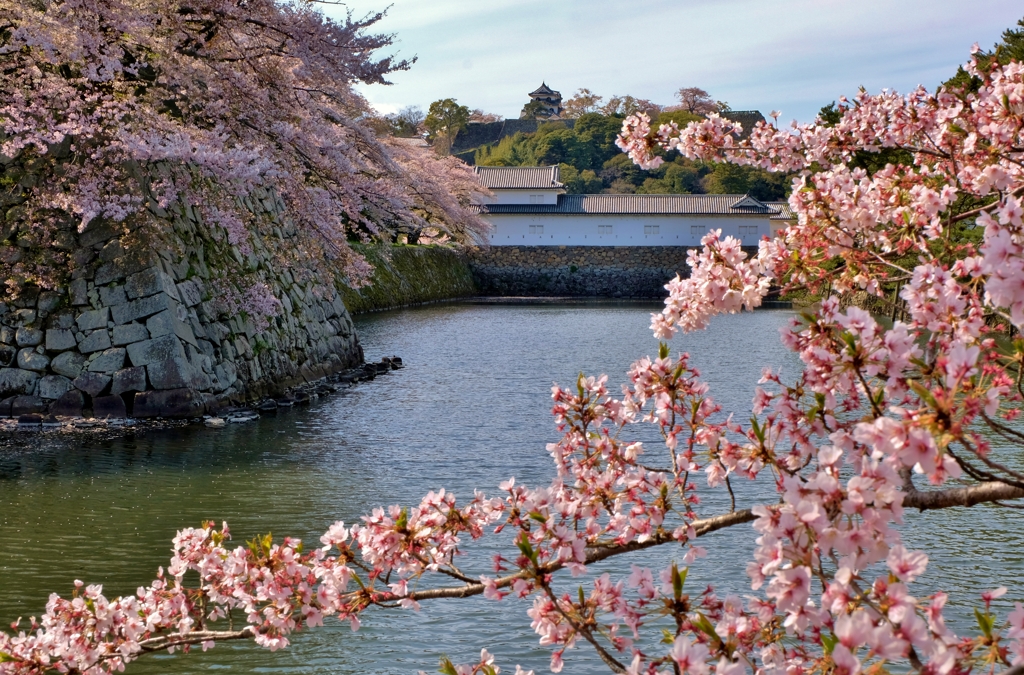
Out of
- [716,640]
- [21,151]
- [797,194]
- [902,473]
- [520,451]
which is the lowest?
[520,451]

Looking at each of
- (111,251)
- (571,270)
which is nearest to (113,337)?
(111,251)

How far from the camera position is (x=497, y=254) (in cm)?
5184

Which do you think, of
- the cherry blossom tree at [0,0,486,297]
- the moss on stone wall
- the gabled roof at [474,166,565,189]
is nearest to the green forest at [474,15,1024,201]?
the gabled roof at [474,166,565,189]

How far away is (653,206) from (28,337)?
43.4 meters

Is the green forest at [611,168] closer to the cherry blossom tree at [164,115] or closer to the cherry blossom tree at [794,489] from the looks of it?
the cherry blossom tree at [164,115]

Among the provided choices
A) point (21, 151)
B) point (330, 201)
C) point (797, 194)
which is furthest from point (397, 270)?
point (797, 194)

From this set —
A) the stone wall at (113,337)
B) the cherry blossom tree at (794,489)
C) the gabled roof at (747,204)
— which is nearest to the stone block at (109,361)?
the stone wall at (113,337)

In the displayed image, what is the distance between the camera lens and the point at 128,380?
1127 centimetres

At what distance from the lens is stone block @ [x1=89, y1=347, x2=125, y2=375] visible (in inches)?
442

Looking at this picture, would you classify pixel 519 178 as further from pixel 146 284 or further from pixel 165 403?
pixel 165 403

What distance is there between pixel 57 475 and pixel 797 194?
7.35m

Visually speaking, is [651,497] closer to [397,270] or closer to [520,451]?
[520,451]

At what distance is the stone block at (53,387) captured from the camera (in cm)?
1121

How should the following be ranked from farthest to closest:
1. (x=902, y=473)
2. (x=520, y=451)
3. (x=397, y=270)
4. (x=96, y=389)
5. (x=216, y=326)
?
(x=397, y=270)
(x=216, y=326)
(x=96, y=389)
(x=520, y=451)
(x=902, y=473)
